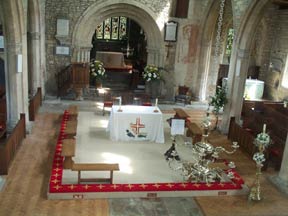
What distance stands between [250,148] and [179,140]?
2.42m

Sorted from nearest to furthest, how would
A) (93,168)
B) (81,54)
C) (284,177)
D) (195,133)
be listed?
(93,168), (284,177), (195,133), (81,54)

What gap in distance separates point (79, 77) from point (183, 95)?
16.7 feet

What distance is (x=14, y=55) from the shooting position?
434 inches

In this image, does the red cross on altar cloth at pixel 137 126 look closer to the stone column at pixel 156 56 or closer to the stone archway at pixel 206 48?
the stone column at pixel 156 56

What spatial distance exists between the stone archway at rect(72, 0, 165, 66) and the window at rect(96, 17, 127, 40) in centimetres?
586

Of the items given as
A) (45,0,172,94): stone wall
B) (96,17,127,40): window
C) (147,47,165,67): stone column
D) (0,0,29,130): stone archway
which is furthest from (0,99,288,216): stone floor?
(96,17,127,40): window

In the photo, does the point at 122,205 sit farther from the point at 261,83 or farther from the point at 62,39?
the point at 261,83

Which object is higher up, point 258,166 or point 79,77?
point 79,77

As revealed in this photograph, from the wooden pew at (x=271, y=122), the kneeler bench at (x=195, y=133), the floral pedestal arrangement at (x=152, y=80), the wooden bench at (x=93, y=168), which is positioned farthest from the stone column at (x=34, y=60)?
the wooden pew at (x=271, y=122)

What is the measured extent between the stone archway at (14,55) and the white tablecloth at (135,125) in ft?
9.95

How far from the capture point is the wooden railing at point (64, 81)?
656 inches

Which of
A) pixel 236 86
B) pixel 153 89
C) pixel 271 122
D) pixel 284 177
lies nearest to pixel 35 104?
pixel 153 89

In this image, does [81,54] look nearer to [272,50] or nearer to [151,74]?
Answer: [151,74]

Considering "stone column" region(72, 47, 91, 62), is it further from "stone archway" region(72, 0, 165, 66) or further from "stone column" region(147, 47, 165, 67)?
"stone column" region(147, 47, 165, 67)
